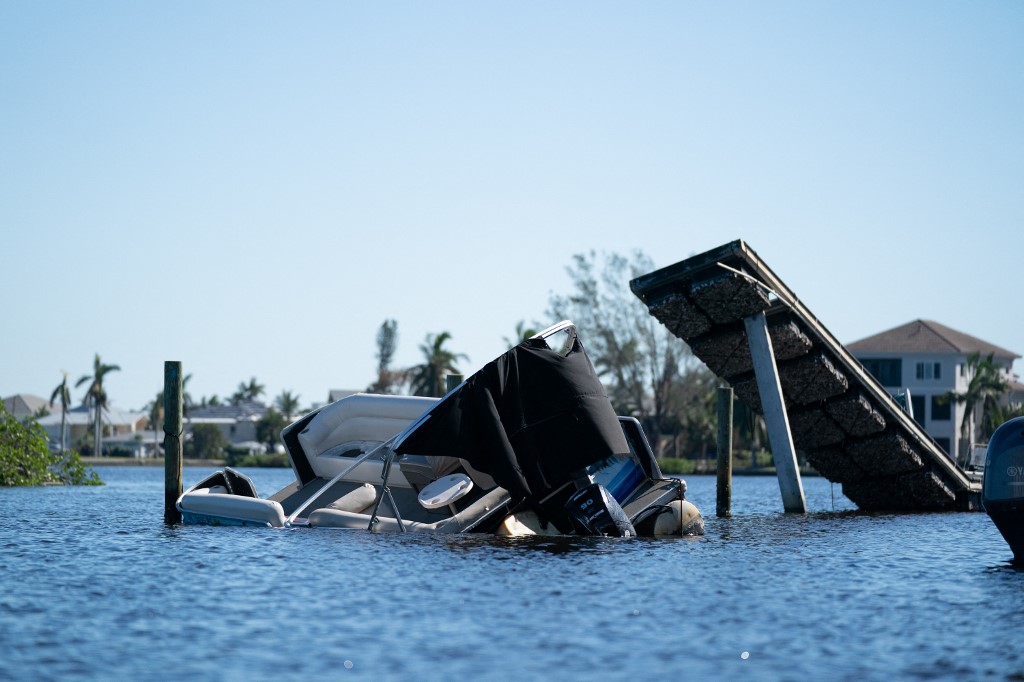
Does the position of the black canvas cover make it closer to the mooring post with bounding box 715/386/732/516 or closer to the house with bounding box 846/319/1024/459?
the mooring post with bounding box 715/386/732/516

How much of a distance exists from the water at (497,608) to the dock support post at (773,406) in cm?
457

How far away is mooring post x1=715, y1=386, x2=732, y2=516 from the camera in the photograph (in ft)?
86.5

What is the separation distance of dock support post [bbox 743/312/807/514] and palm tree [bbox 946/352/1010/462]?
1933 inches

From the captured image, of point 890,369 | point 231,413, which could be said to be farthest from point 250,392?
point 890,369

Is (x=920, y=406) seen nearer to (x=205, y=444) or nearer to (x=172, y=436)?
(x=205, y=444)

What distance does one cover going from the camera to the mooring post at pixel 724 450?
26.4 meters

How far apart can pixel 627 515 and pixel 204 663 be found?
11.0 meters

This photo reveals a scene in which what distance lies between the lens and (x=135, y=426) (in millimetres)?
144375

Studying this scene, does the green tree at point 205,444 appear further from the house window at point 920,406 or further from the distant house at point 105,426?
the house window at point 920,406

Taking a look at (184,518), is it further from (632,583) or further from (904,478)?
(904,478)

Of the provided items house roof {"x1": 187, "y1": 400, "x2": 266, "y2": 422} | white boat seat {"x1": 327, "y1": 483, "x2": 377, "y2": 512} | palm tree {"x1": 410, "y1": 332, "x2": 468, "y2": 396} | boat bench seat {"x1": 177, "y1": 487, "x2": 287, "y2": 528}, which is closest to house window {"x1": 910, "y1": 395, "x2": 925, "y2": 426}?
palm tree {"x1": 410, "y1": 332, "x2": 468, "y2": 396}

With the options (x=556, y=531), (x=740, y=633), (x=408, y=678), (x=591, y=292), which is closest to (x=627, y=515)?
(x=556, y=531)

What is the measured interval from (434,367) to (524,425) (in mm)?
66944

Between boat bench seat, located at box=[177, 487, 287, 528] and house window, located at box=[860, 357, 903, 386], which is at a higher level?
house window, located at box=[860, 357, 903, 386]
